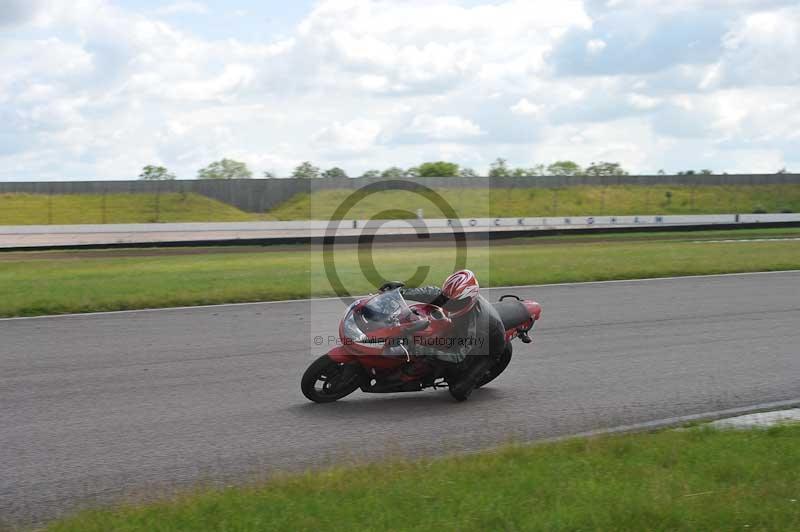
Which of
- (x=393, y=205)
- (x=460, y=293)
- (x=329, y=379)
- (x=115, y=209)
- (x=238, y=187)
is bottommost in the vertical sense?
(x=329, y=379)

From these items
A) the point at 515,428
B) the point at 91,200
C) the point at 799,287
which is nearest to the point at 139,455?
the point at 515,428

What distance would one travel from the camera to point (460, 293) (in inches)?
325

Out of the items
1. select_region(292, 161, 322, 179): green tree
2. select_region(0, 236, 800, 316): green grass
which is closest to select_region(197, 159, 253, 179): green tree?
select_region(292, 161, 322, 179): green tree

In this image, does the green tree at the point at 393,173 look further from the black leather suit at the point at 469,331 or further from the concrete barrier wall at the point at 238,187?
the black leather suit at the point at 469,331

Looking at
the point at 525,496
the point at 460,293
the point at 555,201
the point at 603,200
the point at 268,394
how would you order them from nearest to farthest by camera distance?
the point at 525,496 < the point at 460,293 < the point at 268,394 < the point at 555,201 < the point at 603,200

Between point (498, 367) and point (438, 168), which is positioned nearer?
point (498, 367)

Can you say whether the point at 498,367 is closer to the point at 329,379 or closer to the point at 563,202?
the point at 329,379

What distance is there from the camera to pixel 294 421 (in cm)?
777

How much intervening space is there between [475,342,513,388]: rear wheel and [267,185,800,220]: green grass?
1373 inches

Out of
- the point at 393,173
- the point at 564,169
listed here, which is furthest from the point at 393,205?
the point at 564,169

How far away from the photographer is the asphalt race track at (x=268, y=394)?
6.55m

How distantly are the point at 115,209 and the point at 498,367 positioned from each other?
1689 inches

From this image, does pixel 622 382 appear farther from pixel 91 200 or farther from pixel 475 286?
pixel 91 200

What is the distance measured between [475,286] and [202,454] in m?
3.05
